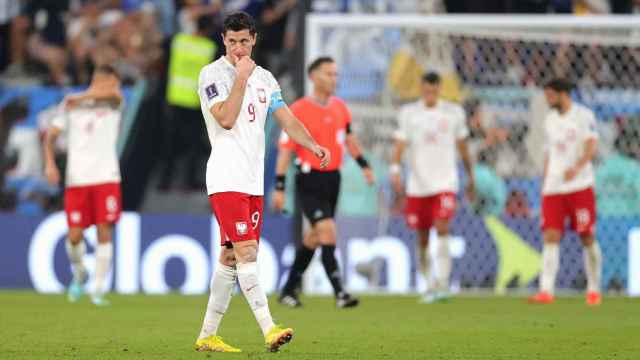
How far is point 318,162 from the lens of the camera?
12.9 m

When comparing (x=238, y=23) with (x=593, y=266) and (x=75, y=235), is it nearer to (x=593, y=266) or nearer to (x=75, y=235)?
(x=75, y=235)

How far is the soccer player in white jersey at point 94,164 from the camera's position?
1338 centimetres

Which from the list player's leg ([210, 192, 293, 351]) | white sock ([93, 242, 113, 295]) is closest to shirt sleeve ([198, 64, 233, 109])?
player's leg ([210, 192, 293, 351])

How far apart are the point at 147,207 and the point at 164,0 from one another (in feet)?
10.1

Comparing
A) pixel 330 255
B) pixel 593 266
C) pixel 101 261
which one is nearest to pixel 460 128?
pixel 593 266

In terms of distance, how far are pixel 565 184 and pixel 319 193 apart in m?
2.72

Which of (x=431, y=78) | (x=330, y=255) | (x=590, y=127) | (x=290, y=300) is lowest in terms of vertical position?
(x=290, y=300)

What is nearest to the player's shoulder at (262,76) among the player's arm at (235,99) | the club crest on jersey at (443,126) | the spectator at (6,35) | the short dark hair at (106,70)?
the player's arm at (235,99)

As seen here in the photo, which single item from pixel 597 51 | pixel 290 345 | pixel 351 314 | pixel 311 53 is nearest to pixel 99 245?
pixel 351 314

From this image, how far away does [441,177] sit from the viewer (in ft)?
47.4

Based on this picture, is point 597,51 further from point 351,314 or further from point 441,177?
point 351,314

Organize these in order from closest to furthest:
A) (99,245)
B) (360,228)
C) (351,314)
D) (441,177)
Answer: (351,314) → (99,245) → (441,177) → (360,228)

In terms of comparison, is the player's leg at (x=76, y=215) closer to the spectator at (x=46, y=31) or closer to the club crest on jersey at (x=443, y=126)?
the club crest on jersey at (x=443, y=126)

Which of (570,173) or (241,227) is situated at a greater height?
(570,173)
